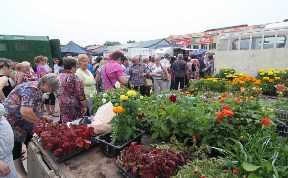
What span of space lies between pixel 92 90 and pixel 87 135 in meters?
1.98

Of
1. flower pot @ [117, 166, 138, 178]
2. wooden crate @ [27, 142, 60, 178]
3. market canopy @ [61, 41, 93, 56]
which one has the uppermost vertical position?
market canopy @ [61, 41, 93, 56]

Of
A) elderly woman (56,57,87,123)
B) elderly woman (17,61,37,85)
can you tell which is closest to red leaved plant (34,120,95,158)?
elderly woman (56,57,87,123)

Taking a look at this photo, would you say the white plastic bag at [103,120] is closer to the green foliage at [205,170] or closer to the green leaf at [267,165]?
the green foliage at [205,170]

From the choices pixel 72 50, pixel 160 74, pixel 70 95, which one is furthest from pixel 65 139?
pixel 72 50

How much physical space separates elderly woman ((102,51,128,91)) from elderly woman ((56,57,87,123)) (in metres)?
0.87

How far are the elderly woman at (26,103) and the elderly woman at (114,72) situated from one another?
58.4 inches

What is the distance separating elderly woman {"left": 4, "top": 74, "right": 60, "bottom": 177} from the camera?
2615 millimetres

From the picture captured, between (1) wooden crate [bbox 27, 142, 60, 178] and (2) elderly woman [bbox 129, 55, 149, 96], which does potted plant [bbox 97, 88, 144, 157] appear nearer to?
(1) wooden crate [bbox 27, 142, 60, 178]

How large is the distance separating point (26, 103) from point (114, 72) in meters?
1.82

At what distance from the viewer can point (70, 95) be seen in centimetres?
330

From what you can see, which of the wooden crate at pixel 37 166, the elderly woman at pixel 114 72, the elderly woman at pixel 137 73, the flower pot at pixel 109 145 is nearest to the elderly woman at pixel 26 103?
the wooden crate at pixel 37 166

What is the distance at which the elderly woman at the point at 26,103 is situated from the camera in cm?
261

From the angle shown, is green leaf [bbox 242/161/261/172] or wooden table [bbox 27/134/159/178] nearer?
green leaf [bbox 242/161/261/172]

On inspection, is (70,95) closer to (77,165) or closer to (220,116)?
(77,165)
